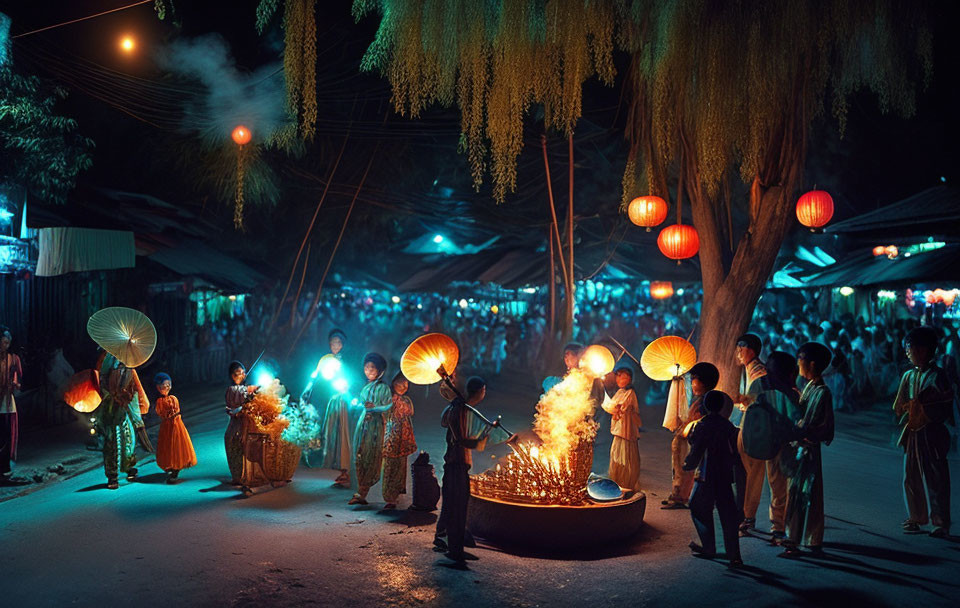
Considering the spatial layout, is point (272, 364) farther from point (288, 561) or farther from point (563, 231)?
point (563, 231)

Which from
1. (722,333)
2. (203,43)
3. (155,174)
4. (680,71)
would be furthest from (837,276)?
(155,174)

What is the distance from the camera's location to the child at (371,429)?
27.3ft

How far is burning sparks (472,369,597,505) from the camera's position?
23.0 feet

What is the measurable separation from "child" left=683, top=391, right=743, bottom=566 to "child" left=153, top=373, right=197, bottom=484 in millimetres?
6205

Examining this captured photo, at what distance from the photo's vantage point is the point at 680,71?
8.30 m

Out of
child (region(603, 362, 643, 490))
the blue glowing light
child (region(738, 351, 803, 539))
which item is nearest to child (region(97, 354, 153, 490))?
the blue glowing light

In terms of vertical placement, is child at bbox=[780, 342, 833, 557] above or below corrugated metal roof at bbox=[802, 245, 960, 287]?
below

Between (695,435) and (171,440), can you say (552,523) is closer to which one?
(695,435)

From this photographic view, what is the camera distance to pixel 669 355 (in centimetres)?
849

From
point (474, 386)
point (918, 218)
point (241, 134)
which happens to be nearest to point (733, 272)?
point (474, 386)

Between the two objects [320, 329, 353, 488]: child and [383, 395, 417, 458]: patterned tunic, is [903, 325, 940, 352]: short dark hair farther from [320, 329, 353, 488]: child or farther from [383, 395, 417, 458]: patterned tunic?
[320, 329, 353, 488]: child

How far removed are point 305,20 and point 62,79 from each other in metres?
5.65

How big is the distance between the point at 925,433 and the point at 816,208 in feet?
15.8

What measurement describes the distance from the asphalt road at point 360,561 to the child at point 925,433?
0.30 meters
